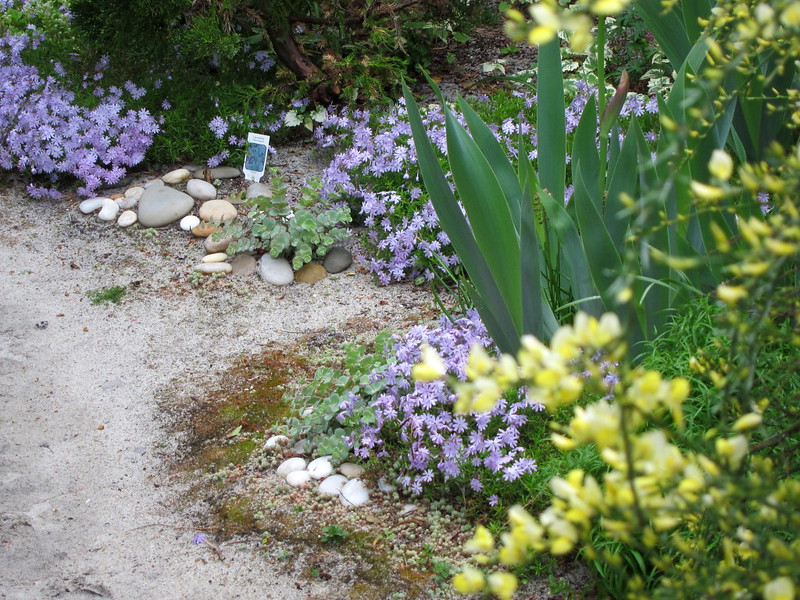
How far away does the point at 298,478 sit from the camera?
2494 millimetres

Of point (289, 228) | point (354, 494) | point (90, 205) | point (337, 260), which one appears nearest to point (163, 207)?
point (90, 205)

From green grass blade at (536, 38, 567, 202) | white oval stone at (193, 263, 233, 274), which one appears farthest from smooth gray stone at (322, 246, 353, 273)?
green grass blade at (536, 38, 567, 202)

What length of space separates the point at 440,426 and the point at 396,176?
1762 mm

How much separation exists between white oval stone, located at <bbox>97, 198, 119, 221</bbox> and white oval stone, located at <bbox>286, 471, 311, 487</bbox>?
2182 mm

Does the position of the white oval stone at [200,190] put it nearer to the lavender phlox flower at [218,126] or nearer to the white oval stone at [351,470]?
the lavender phlox flower at [218,126]

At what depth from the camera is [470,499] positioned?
2.29m

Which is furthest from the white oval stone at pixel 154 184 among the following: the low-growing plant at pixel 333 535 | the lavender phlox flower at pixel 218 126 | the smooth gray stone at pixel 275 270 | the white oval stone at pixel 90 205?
the low-growing plant at pixel 333 535

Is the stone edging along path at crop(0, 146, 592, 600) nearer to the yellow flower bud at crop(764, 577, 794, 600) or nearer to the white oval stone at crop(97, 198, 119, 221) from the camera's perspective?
the white oval stone at crop(97, 198, 119, 221)

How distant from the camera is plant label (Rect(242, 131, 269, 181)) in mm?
4305

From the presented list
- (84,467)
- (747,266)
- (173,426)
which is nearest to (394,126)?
(173,426)

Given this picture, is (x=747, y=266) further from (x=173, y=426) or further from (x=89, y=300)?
(x=89, y=300)

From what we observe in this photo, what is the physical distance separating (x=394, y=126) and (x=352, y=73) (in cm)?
80

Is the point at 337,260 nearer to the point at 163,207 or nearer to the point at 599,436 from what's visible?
the point at 163,207

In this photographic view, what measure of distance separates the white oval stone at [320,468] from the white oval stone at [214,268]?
1.44 meters
